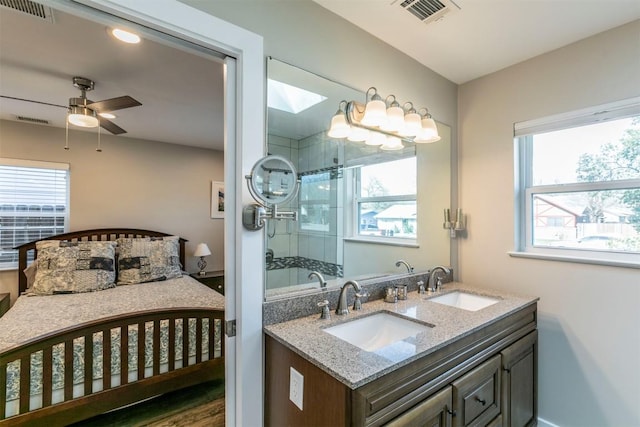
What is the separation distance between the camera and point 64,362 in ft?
5.51

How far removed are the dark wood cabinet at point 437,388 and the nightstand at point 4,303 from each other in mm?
3086

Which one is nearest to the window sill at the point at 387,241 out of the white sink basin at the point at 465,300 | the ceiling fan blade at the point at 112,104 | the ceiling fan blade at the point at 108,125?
the white sink basin at the point at 465,300

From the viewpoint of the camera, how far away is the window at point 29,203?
298cm

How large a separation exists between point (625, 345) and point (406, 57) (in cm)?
210

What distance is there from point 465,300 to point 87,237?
3869 millimetres

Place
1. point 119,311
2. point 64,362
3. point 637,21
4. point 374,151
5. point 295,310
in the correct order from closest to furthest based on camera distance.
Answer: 1. point 295,310
2. point 637,21
3. point 64,362
4. point 374,151
5. point 119,311

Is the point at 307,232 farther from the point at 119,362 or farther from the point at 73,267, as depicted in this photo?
the point at 73,267

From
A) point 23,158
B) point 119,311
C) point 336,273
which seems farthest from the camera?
point 23,158

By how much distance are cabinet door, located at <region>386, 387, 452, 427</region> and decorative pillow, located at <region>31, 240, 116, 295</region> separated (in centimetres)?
311

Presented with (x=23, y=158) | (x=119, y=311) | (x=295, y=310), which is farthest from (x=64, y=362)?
(x=23, y=158)

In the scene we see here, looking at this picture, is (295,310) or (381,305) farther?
(381,305)

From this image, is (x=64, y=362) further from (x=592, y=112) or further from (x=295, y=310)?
(x=592, y=112)

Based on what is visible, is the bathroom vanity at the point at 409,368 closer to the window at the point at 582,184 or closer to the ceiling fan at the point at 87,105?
the window at the point at 582,184

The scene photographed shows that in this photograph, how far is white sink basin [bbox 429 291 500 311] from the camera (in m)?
1.86
